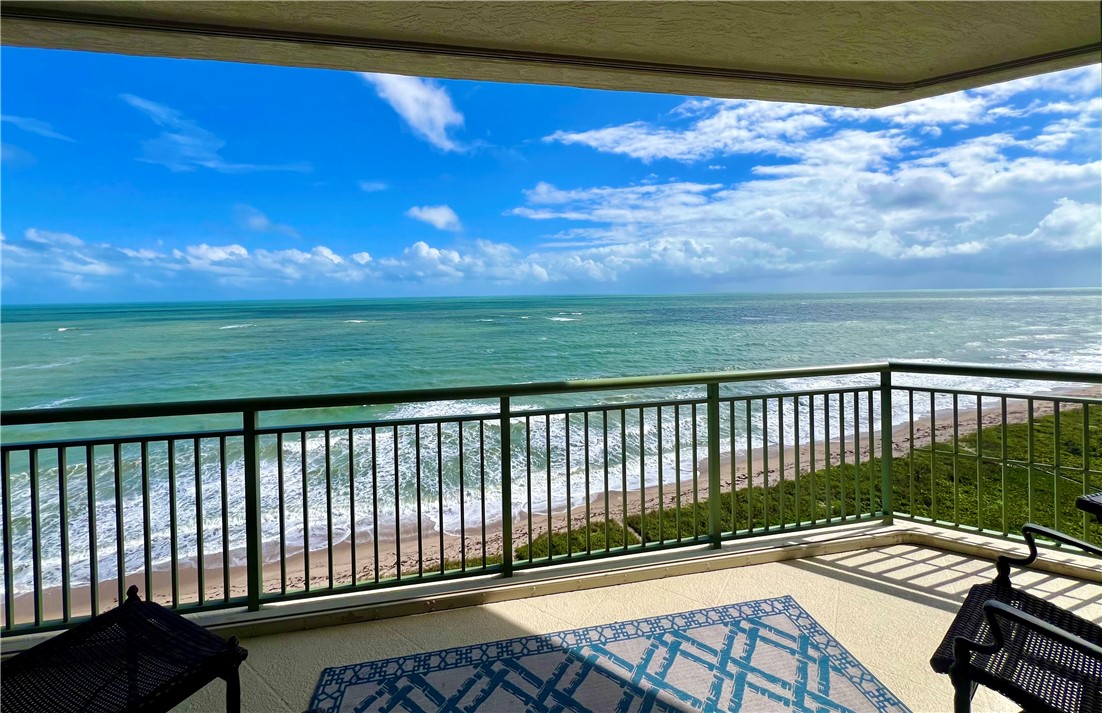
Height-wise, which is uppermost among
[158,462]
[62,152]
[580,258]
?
[62,152]

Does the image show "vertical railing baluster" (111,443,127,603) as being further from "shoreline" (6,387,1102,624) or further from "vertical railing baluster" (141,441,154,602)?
"shoreline" (6,387,1102,624)

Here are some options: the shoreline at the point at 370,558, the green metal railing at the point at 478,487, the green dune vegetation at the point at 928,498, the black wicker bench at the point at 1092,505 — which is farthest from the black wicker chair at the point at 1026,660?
the shoreline at the point at 370,558

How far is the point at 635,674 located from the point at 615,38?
2.26m

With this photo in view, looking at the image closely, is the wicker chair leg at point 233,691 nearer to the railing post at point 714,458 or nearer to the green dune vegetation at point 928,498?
the green dune vegetation at point 928,498

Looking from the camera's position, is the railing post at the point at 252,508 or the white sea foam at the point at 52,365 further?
the white sea foam at the point at 52,365

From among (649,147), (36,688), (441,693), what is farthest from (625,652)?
(649,147)

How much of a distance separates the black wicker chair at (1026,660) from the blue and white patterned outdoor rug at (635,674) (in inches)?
19.1

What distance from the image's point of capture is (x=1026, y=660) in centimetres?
121

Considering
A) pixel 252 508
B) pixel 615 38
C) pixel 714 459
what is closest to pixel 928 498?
pixel 714 459

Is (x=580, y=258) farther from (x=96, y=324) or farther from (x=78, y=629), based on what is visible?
(x=78, y=629)

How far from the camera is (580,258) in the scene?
35781 millimetres

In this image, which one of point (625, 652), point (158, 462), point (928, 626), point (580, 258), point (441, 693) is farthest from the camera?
point (580, 258)

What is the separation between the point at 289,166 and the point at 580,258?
61.4 feet

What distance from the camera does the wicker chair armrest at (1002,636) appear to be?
1013 mm
